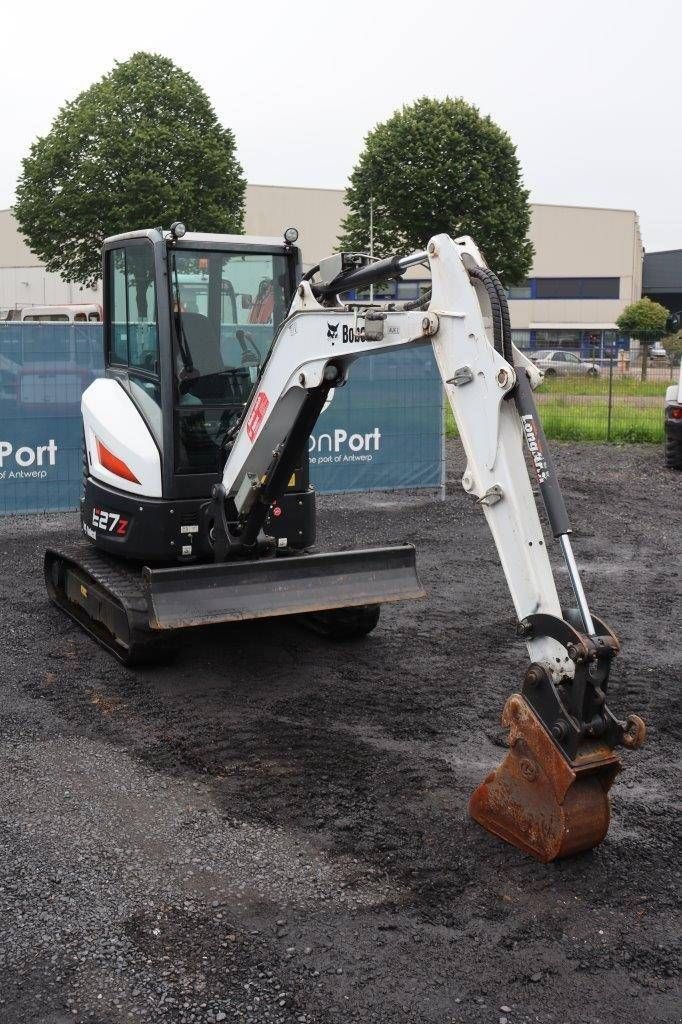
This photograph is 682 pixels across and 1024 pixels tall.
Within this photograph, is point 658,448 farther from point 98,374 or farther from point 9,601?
point 9,601

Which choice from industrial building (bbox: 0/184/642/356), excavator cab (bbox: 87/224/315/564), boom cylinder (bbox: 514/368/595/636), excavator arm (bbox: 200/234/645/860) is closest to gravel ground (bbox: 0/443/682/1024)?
excavator arm (bbox: 200/234/645/860)

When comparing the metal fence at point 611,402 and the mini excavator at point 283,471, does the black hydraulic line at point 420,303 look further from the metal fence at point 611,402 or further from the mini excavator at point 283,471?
the metal fence at point 611,402

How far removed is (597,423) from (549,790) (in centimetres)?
1693

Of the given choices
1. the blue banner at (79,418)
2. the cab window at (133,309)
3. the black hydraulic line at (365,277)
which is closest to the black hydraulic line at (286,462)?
the black hydraulic line at (365,277)

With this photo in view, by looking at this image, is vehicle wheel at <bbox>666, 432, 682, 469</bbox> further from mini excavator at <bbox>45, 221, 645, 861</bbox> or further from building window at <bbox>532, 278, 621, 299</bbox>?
building window at <bbox>532, 278, 621, 299</bbox>

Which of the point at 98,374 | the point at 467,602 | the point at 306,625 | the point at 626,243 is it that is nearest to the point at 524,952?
the point at 306,625

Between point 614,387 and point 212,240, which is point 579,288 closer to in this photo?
point 614,387

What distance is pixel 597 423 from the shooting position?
20672mm

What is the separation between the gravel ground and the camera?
3.79m

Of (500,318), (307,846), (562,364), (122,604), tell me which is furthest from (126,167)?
(307,846)

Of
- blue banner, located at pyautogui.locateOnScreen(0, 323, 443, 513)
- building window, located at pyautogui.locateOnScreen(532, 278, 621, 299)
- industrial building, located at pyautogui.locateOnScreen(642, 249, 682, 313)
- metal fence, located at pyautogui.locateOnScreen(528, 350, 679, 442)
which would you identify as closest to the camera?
blue banner, located at pyautogui.locateOnScreen(0, 323, 443, 513)

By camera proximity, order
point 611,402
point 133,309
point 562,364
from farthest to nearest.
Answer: point 562,364
point 611,402
point 133,309

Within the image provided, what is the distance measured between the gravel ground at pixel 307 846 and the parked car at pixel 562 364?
15.4 metres

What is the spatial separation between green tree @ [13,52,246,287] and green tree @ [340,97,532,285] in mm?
6540
